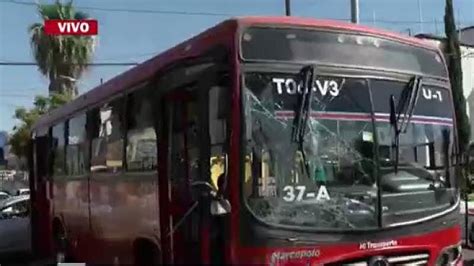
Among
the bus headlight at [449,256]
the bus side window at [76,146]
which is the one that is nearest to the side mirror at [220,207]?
the bus headlight at [449,256]

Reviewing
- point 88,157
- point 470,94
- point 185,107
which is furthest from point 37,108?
point 185,107

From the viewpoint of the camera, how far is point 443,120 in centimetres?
612

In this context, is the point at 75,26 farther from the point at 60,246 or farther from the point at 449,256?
the point at 449,256

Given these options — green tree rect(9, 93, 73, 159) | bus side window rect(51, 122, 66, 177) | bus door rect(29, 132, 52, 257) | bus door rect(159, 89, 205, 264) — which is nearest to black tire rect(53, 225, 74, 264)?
bus door rect(29, 132, 52, 257)

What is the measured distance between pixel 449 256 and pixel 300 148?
1.82 metres

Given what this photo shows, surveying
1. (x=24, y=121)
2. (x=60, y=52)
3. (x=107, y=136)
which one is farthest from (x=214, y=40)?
(x=24, y=121)

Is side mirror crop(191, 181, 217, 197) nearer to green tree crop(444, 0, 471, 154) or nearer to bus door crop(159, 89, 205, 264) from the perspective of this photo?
bus door crop(159, 89, 205, 264)

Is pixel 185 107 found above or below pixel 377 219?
above

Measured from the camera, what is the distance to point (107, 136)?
8.25 meters

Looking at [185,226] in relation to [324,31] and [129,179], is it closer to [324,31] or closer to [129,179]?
[129,179]

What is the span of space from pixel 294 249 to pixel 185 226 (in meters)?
1.27

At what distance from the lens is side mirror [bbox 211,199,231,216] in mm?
5148

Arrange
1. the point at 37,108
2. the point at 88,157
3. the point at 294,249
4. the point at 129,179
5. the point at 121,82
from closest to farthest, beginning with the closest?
the point at 294,249 → the point at 129,179 → the point at 121,82 → the point at 88,157 → the point at 37,108

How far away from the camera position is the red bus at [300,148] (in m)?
5.19
